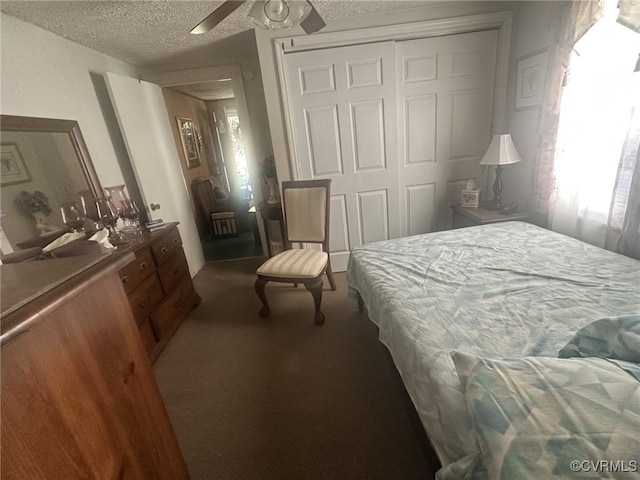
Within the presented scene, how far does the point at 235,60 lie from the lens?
121 inches

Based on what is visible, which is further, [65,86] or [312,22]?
[65,86]

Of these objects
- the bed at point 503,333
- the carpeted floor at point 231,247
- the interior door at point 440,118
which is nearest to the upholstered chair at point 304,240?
the bed at point 503,333

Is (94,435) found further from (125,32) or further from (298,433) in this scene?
(125,32)

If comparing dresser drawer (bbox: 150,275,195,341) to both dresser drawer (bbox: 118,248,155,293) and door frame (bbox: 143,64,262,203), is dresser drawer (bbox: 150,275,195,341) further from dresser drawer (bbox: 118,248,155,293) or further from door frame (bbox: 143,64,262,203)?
door frame (bbox: 143,64,262,203)

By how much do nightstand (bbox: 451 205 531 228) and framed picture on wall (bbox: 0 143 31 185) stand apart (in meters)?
3.10

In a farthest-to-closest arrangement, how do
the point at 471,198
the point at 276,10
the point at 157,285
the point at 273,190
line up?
the point at 273,190 < the point at 471,198 < the point at 157,285 < the point at 276,10

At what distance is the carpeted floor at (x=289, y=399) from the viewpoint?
1.27 meters

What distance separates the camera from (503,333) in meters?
0.98

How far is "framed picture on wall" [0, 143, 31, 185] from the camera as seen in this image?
1.50 meters

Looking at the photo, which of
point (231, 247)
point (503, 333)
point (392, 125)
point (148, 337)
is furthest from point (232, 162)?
point (503, 333)

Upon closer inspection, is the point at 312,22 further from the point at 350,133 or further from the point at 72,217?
the point at 72,217

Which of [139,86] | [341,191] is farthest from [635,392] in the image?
[139,86]

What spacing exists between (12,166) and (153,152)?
1.39 metres

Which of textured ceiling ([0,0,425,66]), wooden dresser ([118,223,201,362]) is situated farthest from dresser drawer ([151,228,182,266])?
textured ceiling ([0,0,425,66])
